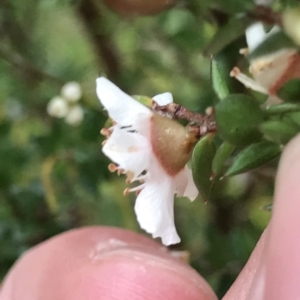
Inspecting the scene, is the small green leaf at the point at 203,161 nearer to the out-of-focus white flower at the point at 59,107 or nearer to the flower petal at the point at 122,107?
the flower petal at the point at 122,107

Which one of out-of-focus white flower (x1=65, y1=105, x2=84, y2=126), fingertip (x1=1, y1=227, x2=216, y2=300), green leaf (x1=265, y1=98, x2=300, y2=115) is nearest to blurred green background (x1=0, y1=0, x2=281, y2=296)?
out-of-focus white flower (x1=65, y1=105, x2=84, y2=126)

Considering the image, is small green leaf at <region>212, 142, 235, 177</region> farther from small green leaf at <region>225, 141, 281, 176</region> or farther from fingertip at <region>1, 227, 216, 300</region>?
fingertip at <region>1, 227, 216, 300</region>

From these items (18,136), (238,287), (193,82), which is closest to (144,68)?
(193,82)

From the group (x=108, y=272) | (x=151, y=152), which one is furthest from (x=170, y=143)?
(x=108, y=272)

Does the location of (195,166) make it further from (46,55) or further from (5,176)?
(46,55)

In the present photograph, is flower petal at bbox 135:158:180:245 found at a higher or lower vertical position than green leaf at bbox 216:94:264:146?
lower

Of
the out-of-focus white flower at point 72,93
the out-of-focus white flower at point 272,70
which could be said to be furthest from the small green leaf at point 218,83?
the out-of-focus white flower at point 72,93

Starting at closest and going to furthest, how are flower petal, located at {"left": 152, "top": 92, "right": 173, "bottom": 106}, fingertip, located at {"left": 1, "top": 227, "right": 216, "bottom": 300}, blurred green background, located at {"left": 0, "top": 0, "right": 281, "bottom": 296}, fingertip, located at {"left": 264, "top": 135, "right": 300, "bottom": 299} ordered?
fingertip, located at {"left": 264, "top": 135, "right": 300, "bottom": 299}
flower petal, located at {"left": 152, "top": 92, "right": 173, "bottom": 106}
fingertip, located at {"left": 1, "top": 227, "right": 216, "bottom": 300}
blurred green background, located at {"left": 0, "top": 0, "right": 281, "bottom": 296}
